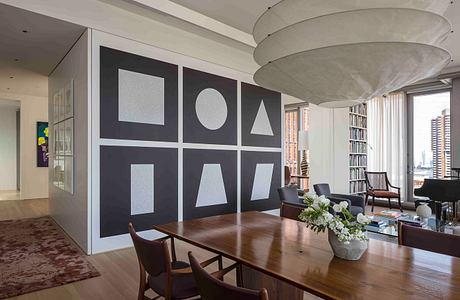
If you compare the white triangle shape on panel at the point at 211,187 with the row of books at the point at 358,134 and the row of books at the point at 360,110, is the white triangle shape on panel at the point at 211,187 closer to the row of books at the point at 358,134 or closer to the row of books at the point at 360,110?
the row of books at the point at 358,134

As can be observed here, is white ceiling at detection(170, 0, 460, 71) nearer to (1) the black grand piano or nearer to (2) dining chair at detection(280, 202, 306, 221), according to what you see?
(1) the black grand piano

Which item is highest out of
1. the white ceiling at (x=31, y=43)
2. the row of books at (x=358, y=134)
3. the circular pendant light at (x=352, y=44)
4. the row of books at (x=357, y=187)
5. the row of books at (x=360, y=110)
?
the white ceiling at (x=31, y=43)

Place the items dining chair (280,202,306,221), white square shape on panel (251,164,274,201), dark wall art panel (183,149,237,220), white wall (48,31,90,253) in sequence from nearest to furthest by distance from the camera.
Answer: dining chair (280,202,306,221)
white wall (48,31,90,253)
dark wall art panel (183,149,237,220)
white square shape on panel (251,164,274,201)

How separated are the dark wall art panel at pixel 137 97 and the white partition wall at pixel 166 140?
14 mm

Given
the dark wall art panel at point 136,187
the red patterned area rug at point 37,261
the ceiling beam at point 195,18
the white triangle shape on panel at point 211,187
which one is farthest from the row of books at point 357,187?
the red patterned area rug at point 37,261

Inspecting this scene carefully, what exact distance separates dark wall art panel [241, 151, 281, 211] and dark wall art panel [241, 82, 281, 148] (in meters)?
0.27

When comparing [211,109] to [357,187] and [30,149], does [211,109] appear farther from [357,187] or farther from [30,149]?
[30,149]

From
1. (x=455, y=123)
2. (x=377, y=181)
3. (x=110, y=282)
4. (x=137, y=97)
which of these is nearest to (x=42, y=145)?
(x=137, y=97)

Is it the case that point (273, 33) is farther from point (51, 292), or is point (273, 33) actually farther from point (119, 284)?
point (51, 292)

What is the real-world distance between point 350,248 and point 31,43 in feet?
16.4

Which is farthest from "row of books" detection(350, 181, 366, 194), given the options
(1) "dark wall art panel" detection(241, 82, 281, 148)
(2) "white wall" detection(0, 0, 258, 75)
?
(2) "white wall" detection(0, 0, 258, 75)

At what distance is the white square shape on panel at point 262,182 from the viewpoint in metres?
5.90

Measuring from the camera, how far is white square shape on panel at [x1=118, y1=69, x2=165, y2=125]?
4.03 m

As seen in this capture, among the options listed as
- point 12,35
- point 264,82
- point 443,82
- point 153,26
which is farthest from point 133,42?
point 443,82
